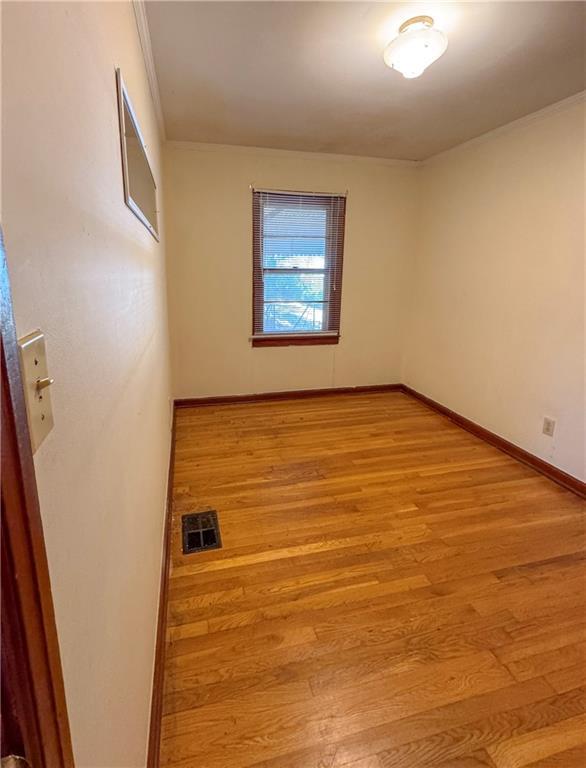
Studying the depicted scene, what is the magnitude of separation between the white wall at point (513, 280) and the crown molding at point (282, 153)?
0.31 m

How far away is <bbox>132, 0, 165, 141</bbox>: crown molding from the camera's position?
1557 mm

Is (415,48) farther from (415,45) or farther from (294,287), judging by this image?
(294,287)

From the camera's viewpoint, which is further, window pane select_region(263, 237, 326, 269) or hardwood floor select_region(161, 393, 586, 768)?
window pane select_region(263, 237, 326, 269)

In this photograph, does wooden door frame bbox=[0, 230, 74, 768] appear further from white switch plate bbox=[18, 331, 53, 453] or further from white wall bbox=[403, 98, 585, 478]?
white wall bbox=[403, 98, 585, 478]

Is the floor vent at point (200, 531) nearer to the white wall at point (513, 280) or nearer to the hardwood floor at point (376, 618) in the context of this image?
the hardwood floor at point (376, 618)

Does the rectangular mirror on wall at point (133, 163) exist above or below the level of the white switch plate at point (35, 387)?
above

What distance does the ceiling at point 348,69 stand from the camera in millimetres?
1651

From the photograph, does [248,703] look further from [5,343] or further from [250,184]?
[250,184]

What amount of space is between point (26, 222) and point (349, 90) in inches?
99.7

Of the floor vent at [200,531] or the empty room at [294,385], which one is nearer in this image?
the empty room at [294,385]

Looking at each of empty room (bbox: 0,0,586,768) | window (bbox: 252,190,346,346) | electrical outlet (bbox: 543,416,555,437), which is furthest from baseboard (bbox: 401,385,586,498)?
window (bbox: 252,190,346,346)

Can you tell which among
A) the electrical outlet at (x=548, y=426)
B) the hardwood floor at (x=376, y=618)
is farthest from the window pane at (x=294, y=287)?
the electrical outlet at (x=548, y=426)

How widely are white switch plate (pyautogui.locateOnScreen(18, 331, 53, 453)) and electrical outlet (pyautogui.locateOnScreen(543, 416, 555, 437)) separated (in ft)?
9.94

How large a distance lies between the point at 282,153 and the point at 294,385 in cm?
216
